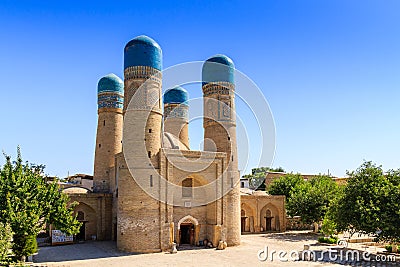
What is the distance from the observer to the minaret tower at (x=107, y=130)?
28.2m

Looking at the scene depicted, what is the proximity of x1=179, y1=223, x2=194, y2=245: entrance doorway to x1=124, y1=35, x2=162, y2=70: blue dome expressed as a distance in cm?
1074

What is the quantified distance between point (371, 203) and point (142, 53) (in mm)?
15894

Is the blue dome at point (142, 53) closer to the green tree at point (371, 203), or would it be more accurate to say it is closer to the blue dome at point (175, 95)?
the blue dome at point (175, 95)

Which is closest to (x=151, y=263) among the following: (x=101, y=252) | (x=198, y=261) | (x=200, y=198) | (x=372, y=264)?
(x=198, y=261)

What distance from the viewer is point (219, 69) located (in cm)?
2530

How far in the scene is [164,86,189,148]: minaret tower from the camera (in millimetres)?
33500

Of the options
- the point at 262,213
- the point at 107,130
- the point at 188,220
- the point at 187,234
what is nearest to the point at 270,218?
the point at 262,213

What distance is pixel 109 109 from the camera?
28.8 meters

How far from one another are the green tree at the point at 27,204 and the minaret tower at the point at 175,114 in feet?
51.9

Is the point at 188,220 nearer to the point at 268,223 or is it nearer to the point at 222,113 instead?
the point at 222,113

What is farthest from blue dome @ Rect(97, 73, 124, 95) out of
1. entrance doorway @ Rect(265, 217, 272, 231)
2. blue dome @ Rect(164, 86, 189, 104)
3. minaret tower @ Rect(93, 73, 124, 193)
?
entrance doorway @ Rect(265, 217, 272, 231)

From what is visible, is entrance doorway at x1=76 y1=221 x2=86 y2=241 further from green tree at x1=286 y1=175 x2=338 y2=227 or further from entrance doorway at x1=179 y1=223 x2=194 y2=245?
green tree at x1=286 y1=175 x2=338 y2=227

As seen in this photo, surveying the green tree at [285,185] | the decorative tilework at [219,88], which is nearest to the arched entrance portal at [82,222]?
the decorative tilework at [219,88]

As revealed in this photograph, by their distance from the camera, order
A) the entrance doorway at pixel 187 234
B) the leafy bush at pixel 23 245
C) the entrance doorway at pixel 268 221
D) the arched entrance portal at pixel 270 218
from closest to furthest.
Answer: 1. the leafy bush at pixel 23 245
2. the entrance doorway at pixel 187 234
3. the arched entrance portal at pixel 270 218
4. the entrance doorway at pixel 268 221
